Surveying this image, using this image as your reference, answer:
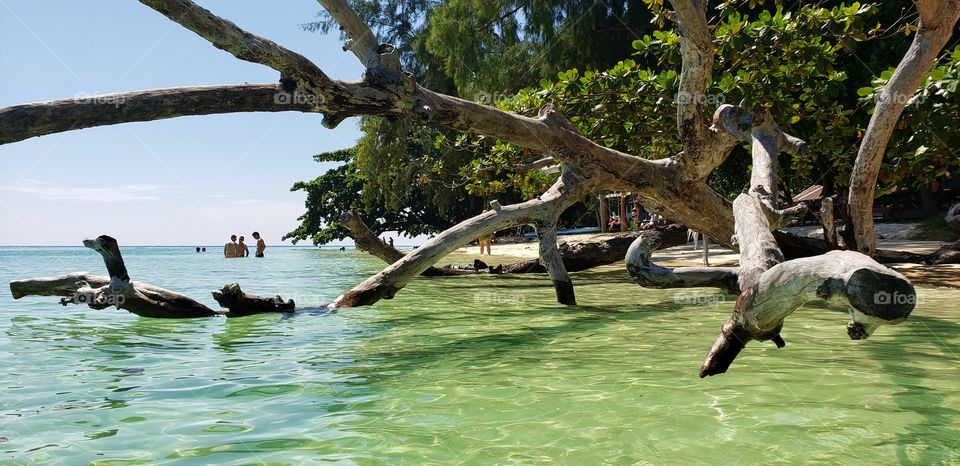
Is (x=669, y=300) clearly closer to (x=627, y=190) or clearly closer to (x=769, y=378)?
(x=627, y=190)

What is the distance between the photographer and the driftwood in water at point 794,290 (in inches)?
97.5

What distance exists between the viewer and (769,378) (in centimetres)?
448

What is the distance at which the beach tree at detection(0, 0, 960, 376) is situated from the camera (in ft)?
9.73

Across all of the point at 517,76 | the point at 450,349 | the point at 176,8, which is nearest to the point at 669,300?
the point at 450,349

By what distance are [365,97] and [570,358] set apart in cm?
309
